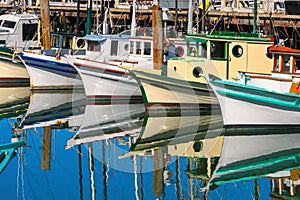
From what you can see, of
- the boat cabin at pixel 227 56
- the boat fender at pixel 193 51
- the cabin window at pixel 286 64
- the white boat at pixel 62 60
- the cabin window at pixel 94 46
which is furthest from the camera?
the cabin window at pixel 94 46

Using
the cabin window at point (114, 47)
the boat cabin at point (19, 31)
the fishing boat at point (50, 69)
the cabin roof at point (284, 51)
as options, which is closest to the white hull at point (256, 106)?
the cabin roof at point (284, 51)

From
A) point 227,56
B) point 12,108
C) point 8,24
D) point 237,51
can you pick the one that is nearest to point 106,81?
point 12,108

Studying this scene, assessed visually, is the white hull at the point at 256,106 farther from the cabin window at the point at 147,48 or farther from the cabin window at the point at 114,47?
the cabin window at the point at 114,47

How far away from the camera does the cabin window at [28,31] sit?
35.0 m

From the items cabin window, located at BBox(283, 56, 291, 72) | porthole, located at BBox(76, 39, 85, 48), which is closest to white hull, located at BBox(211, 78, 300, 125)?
cabin window, located at BBox(283, 56, 291, 72)

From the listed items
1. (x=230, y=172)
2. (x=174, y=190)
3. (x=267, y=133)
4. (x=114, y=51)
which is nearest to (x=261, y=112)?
(x=267, y=133)

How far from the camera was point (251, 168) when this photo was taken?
1792 centimetres

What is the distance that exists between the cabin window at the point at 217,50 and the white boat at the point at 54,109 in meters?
4.69

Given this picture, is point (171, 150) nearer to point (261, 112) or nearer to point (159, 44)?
point (261, 112)

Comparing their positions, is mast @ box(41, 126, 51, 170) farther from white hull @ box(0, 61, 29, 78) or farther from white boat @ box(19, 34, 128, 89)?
white hull @ box(0, 61, 29, 78)

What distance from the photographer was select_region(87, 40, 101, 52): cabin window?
29.2 meters

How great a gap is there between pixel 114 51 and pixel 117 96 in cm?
182

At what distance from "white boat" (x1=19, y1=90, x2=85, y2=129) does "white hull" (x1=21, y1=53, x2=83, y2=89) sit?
32 cm

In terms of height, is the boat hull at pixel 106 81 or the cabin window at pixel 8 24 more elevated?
the cabin window at pixel 8 24
